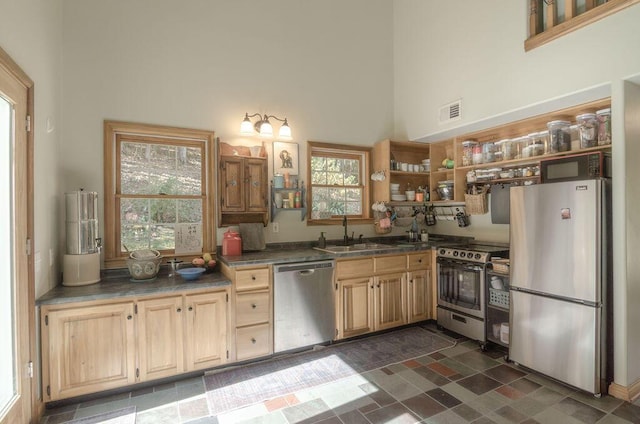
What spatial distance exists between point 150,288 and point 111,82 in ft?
6.35

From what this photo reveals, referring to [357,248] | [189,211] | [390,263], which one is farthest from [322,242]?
[189,211]

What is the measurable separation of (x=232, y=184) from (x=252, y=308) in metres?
1.25

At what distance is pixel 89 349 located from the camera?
230 cm

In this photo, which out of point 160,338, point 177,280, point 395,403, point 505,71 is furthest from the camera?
point 505,71

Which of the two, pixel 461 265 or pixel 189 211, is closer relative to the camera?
pixel 189 211

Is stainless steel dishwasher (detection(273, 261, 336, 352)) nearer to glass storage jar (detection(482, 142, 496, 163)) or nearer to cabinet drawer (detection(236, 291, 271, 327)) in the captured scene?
cabinet drawer (detection(236, 291, 271, 327))

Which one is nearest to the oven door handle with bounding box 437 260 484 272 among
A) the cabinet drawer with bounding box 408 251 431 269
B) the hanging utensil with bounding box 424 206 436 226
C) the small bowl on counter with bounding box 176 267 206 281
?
the cabinet drawer with bounding box 408 251 431 269

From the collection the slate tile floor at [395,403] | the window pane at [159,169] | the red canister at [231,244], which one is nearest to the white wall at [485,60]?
the slate tile floor at [395,403]

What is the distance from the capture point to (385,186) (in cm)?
410

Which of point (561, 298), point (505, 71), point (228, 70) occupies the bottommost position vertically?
point (561, 298)

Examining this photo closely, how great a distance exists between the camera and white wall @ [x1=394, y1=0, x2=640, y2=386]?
7.55 ft

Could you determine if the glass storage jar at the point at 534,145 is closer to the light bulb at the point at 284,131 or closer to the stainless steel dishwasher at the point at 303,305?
the stainless steel dishwasher at the point at 303,305

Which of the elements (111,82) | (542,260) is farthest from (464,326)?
(111,82)

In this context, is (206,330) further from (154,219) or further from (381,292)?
(381,292)
